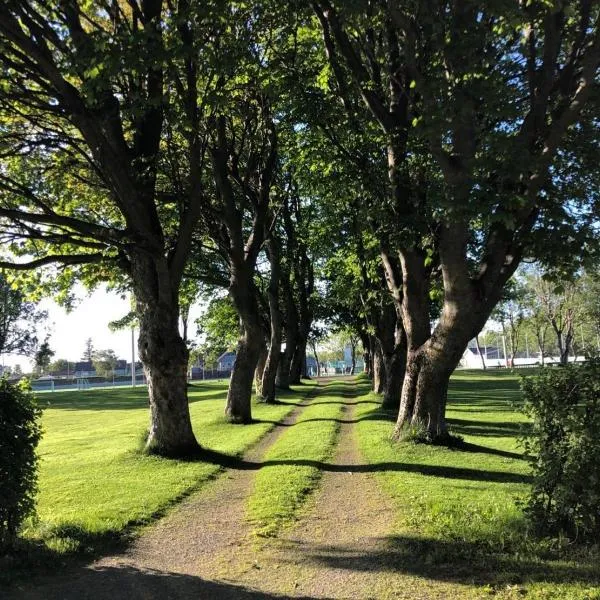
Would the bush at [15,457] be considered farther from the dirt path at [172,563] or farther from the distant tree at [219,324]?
the distant tree at [219,324]

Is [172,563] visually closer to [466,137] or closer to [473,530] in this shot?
[473,530]

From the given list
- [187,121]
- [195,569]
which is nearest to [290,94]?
[187,121]

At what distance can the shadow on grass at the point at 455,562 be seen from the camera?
16.4 feet

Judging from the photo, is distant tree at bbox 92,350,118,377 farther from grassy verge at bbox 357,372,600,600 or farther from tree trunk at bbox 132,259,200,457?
grassy verge at bbox 357,372,600,600

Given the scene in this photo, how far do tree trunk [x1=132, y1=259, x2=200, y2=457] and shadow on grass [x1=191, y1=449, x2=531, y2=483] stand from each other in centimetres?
68

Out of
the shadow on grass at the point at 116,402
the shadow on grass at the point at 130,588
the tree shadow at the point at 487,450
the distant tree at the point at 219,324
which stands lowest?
the shadow on grass at the point at 116,402

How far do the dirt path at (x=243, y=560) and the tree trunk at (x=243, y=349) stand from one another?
30.4 ft

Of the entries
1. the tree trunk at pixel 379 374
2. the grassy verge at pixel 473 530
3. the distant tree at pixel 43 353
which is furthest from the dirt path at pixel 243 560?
the distant tree at pixel 43 353

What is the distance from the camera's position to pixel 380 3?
8.95 metres

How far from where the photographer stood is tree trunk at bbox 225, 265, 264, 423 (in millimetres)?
17797

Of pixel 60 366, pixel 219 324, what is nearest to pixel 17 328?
pixel 219 324

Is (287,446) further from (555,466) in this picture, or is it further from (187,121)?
(555,466)

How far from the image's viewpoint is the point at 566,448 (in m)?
5.56

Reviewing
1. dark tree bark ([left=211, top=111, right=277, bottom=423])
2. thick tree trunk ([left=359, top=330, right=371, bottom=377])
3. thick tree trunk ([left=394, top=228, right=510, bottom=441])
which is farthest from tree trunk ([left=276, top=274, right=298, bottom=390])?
thick tree trunk ([left=394, top=228, right=510, bottom=441])
